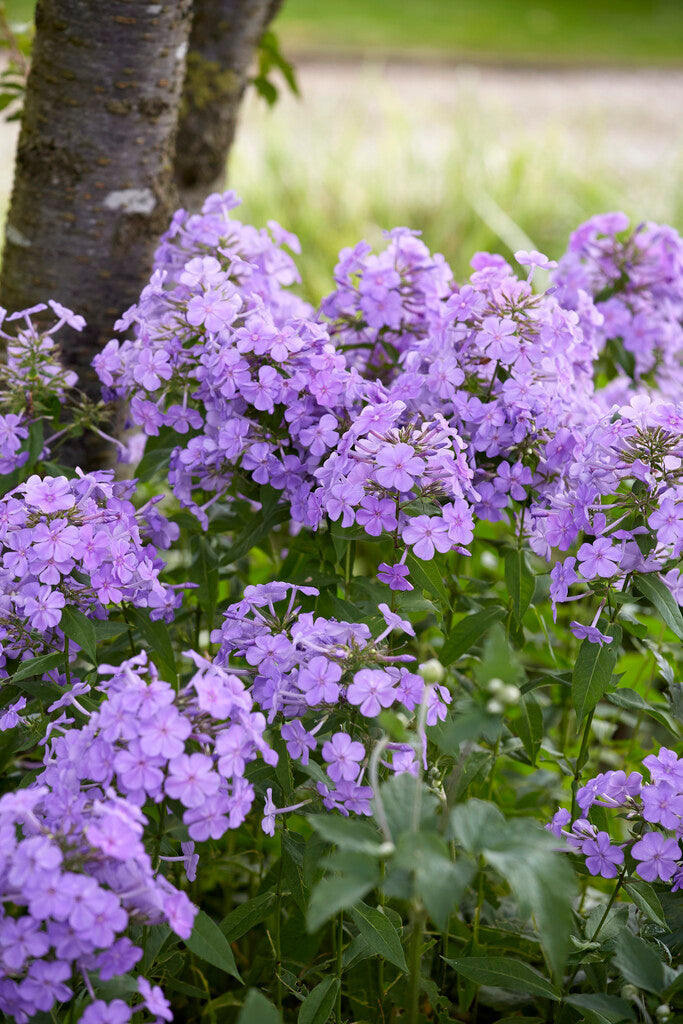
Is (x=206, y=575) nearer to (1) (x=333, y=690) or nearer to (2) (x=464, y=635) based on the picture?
(2) (x=464, y=635)

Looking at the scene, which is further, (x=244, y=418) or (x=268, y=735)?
(x=244, y=418)

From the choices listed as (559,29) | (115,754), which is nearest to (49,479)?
(115,754)

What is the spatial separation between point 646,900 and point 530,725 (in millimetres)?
348

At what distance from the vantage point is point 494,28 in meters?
14.1

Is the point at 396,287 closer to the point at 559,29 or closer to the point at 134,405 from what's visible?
the point at 134,405

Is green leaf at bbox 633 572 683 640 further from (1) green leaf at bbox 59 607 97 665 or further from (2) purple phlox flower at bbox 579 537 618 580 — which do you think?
(1) green leaf at bbox 59 607 97 665

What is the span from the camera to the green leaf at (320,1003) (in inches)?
46.3

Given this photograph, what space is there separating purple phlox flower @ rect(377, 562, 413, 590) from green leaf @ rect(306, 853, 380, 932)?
428 mm

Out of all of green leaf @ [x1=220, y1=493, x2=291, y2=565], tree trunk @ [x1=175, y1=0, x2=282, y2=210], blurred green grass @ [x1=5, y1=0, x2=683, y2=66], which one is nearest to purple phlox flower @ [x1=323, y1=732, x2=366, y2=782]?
green leaf @ [x1=220, y1=493, x2=291, y2=565]

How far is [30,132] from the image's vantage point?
189cm

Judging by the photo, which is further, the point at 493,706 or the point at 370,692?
the point at 370,692

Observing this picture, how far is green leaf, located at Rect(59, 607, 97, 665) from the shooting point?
49.8 inches

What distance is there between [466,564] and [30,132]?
3.99 feet

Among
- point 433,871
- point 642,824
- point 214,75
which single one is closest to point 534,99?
point 214,75
